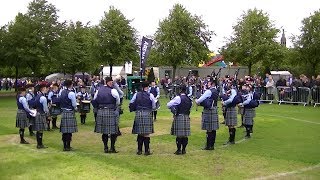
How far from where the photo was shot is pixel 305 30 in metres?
34.4

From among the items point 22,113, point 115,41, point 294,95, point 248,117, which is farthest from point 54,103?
point 115,41

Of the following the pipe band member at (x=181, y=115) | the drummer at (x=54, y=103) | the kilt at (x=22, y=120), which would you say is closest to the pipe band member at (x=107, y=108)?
the pipe band member at (x=181, y=115)

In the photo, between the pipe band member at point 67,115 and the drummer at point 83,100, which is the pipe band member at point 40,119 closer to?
the pipe band member at point 67,115

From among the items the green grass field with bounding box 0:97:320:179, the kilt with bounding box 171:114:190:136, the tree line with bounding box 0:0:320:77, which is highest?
the tree line with bounding box 0:0:320:77

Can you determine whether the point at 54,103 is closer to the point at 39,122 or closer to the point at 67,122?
the point at 39,122

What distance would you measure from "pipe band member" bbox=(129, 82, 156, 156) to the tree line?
22.7 meters

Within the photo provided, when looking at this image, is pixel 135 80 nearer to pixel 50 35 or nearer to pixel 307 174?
pixel 50 35

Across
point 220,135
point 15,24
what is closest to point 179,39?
point 15,24

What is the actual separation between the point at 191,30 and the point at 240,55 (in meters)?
4.59

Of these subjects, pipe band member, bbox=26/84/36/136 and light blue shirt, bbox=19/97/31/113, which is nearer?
light blue shirt, bbox=19/97/31/113

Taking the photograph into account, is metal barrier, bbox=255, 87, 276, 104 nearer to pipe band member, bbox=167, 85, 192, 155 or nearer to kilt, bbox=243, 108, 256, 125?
kilt, bbox=243, 108, 256, 125

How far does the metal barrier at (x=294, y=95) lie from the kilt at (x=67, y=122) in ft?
48.7

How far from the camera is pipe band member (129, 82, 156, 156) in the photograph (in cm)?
957

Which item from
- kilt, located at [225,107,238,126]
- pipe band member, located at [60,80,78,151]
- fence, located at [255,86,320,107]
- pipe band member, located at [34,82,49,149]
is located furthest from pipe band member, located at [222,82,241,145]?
fence, located at [255,86,320,107]
